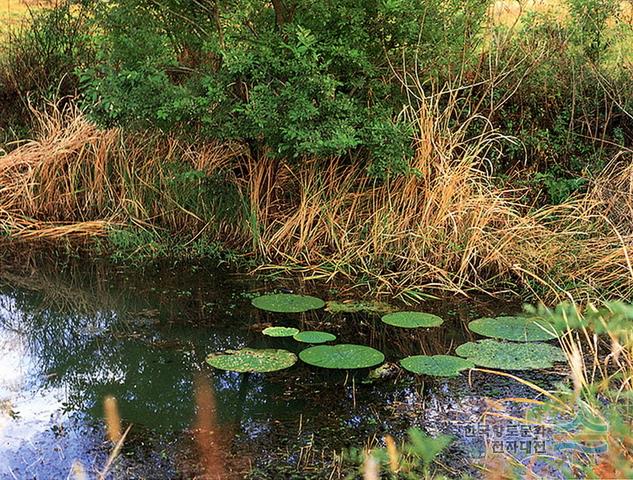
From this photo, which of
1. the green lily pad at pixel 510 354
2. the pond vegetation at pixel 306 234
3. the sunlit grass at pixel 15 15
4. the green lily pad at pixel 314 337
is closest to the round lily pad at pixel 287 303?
the pond vegetation at pixel 306 234

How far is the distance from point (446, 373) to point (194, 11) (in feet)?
10.5

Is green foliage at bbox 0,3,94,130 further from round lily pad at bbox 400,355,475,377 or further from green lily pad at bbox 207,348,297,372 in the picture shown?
round lily pad at bbox 400,355,475,377

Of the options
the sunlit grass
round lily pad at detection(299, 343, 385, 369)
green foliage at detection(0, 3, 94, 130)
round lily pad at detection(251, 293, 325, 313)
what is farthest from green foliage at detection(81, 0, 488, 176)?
the sunlit grass

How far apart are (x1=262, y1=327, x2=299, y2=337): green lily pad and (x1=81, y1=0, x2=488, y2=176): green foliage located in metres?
1.18

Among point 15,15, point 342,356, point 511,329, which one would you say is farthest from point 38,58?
point 511,329

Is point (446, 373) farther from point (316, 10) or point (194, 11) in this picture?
point (194, 11)

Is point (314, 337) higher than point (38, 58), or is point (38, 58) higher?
point (38, 58)

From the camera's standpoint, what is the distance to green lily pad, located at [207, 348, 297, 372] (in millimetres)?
3824

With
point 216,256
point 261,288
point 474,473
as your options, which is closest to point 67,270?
point 216,256

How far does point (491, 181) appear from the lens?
5.82m

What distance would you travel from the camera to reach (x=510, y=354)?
3.98 metres

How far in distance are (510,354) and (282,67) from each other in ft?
7.44

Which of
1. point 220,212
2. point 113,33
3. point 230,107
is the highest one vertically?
point 113,33

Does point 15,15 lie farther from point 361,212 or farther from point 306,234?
point 361,212
